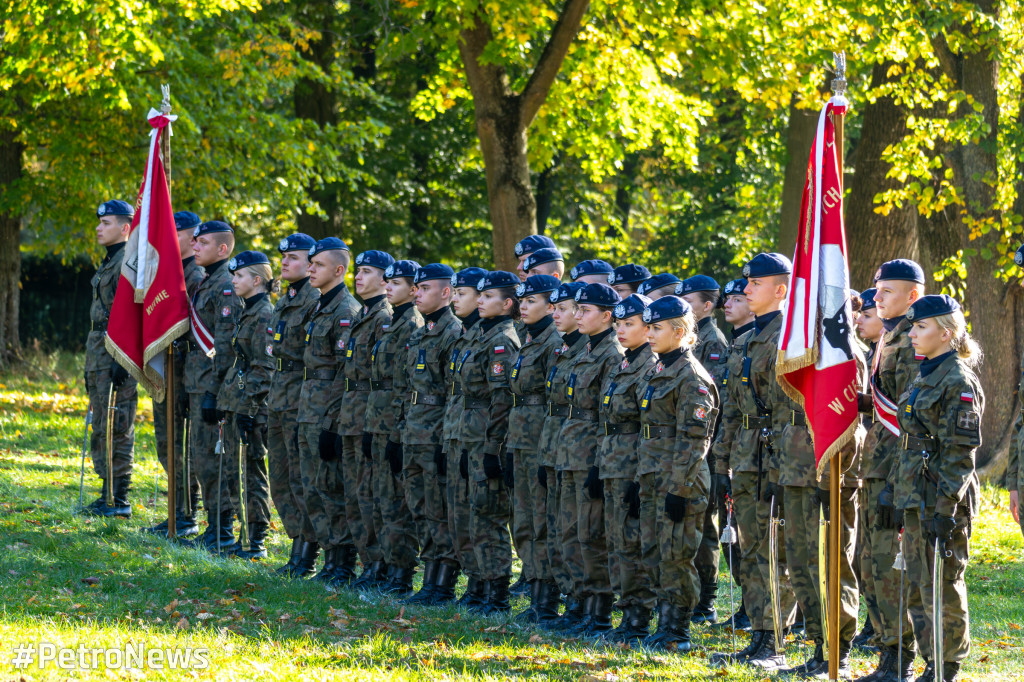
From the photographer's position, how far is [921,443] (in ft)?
20.9

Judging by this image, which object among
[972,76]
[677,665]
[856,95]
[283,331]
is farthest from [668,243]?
[677,665]

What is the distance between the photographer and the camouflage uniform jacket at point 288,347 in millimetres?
9430

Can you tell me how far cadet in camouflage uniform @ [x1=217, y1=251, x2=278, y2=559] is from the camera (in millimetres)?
9742

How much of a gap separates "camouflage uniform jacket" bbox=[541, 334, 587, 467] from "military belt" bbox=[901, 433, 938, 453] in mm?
2316

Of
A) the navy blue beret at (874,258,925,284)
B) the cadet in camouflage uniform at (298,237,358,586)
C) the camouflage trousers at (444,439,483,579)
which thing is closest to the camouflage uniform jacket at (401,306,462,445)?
the camouflage trousers at (444,439,483,579)

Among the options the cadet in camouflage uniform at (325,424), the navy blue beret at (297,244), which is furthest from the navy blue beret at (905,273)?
the navy blue beret at (297,244)

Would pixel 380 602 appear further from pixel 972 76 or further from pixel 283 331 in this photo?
pixel 972 76

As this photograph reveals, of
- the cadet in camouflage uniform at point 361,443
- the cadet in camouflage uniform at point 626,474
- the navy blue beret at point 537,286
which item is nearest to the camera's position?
the cadet in camouflage uniform at point 626,474

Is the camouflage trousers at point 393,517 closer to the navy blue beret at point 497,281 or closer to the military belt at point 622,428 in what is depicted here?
the navy blue beret at point 497,281

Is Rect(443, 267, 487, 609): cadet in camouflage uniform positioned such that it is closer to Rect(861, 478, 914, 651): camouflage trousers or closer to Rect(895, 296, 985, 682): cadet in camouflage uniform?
Rect(861, 478, 914, 651): camouflage trousers

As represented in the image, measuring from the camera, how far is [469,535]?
8422 millimetres

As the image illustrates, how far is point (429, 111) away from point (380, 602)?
11290mm

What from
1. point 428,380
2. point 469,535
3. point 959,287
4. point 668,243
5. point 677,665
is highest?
point 668,243

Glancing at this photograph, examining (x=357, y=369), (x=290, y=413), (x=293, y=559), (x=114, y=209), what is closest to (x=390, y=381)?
(x=357, y=369)
